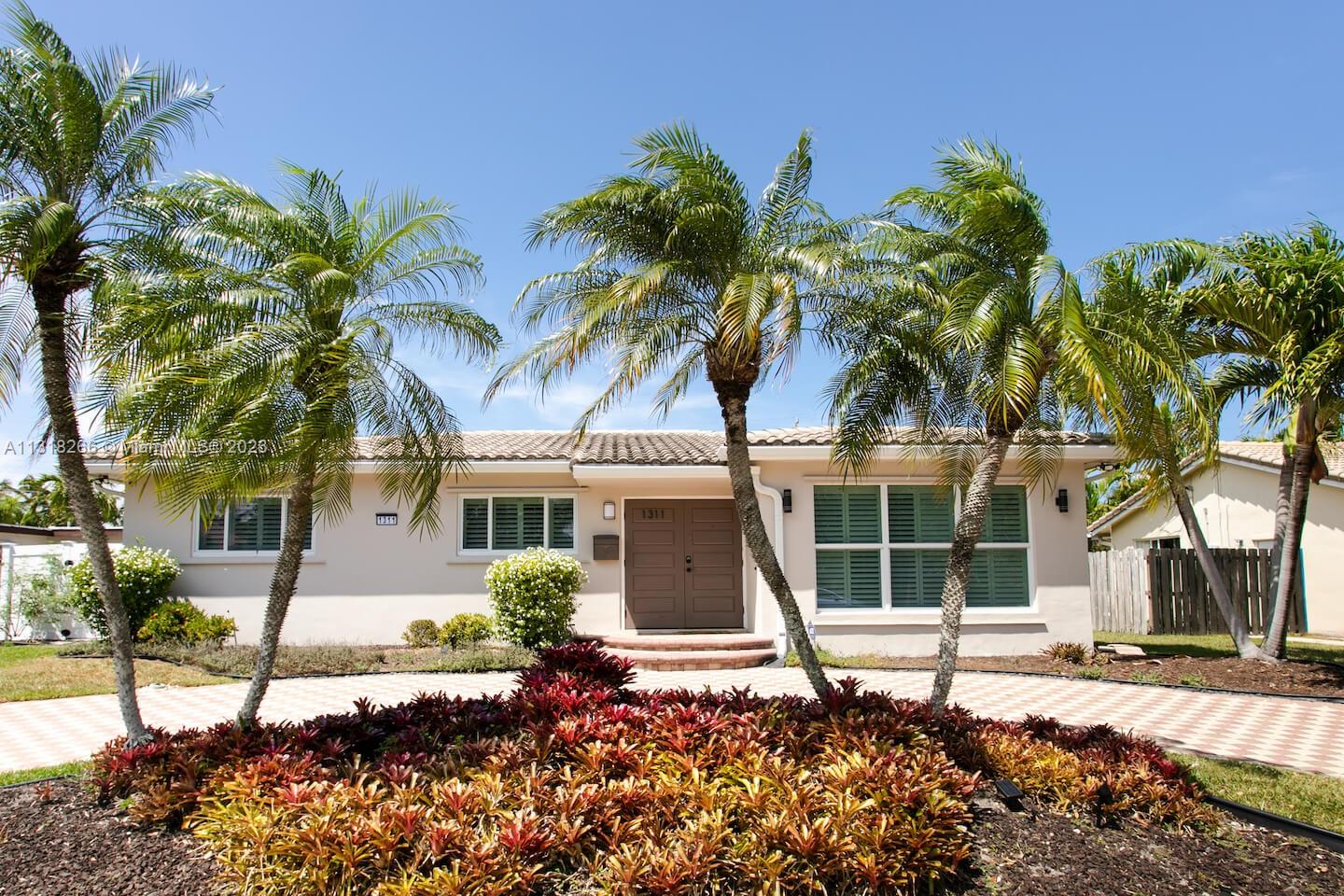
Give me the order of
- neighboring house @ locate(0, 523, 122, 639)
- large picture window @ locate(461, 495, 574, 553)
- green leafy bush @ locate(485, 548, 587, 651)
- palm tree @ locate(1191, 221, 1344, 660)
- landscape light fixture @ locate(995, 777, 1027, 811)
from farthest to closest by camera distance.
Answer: neighboring house @ locate(0, 523, 122, 639)
large picture window @ locate(461, 495, 574, 553)
green leafy bush @ locate(485, 548, 587, 651)
palm tree @ locate(1191, 221, 1344, 660)
landscape light fixture @ locate(995, 777, 1027, 811)

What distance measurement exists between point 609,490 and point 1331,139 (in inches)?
468

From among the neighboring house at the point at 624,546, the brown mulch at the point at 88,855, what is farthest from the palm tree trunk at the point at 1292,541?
the brown mulch at the point at 88,855

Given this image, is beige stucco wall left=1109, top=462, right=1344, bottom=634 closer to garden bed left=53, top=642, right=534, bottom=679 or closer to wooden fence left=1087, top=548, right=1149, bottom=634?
wooden fence left=1087, top=548, right=1149, bottom=634

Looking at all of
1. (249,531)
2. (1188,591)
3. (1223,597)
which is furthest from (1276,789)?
(249,531)

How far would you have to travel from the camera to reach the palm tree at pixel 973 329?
6777mm

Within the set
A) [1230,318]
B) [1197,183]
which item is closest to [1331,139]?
[1197,183]

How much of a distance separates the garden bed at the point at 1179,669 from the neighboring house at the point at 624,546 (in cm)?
81

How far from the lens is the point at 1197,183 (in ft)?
43.8

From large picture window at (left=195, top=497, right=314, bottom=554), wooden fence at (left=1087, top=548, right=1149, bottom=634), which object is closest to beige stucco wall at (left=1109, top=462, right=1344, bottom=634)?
wooden fence at (left=1087, top=548, right=1149, bottom=634)

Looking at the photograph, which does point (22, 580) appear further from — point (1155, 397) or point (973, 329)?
point (1155, 397)

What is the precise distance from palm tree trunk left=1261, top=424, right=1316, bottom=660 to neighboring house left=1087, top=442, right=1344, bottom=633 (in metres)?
7.43

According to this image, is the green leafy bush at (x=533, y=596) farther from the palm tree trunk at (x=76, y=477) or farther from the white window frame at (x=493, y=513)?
the palm tree trunk at (x=76, y=477)

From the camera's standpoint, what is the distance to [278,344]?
6625mm

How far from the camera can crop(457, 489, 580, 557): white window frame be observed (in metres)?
15.1
